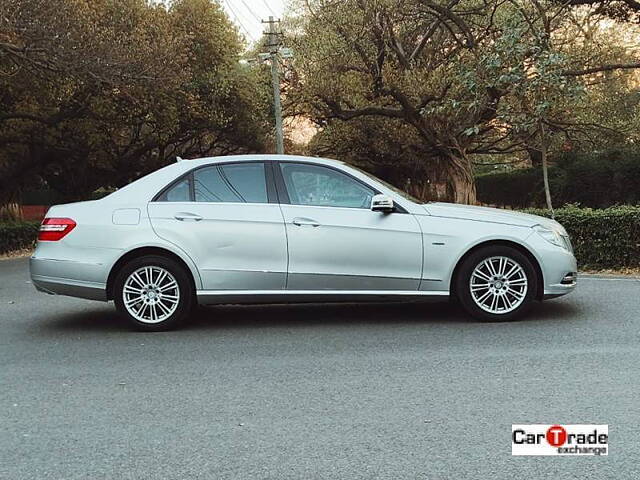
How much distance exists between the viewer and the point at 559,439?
12.6 feet

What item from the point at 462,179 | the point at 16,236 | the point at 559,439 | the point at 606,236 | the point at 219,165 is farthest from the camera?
the point at 462,179

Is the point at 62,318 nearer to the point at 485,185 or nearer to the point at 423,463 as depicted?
the point at 423,463

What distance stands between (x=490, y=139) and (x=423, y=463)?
29.8 metres

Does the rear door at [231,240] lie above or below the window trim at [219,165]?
below

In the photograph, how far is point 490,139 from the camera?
3191cm

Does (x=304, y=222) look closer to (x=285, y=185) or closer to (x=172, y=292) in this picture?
(x=285, y=185)

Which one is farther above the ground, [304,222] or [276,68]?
[276,68]

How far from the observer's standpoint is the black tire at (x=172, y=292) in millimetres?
6871

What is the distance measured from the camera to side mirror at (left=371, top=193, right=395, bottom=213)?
6.83 m

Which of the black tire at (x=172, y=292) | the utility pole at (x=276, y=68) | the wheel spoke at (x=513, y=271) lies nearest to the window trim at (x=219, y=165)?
the black tire at (x=172, y=292)

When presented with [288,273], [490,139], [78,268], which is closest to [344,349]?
[288,273]

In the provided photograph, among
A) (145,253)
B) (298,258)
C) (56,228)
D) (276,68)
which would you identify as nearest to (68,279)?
(56,228)

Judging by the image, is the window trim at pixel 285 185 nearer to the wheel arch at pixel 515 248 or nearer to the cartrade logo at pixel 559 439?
the wheel arch at pixel 515 248

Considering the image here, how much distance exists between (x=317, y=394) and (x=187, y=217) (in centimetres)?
282
